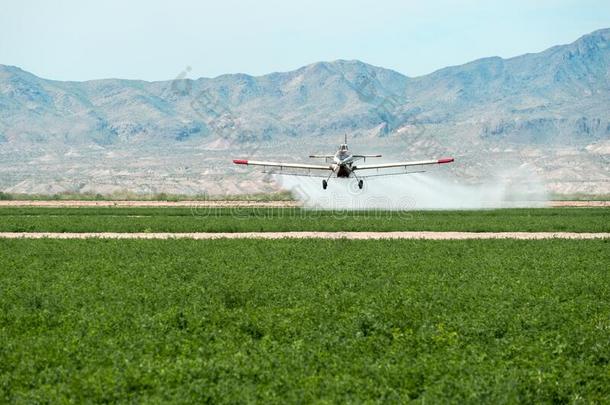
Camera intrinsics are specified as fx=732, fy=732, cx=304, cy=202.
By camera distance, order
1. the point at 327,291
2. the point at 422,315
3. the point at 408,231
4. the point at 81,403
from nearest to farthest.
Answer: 1. the point at 81,403
2. the point at 422,315
3. the point at 327,291
4. the point at 408,231

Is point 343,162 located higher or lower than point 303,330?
higher

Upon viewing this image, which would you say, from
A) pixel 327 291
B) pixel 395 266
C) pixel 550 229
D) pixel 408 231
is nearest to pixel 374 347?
pixel 327 291

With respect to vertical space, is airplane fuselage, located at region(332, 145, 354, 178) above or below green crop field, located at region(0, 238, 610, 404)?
above

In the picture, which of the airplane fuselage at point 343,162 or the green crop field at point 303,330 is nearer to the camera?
the green crop field at point 303,330

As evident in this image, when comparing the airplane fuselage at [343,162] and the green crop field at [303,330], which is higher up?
the airplane fuselage at [343,162]

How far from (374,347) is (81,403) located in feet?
24.3

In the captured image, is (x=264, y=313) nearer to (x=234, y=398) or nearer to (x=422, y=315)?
(x=422, y=315)

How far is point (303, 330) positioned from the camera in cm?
1989

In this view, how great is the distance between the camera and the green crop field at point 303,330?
601 inches

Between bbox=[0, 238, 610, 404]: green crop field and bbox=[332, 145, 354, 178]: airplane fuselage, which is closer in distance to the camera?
bbox=[0, 238, 610, 404]: green crop field

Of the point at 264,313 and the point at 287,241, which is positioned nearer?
the point at 264,313

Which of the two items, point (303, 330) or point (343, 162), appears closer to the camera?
point (303, 330)

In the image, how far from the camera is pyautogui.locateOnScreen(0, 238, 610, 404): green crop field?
15273mm

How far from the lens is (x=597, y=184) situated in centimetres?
18125
